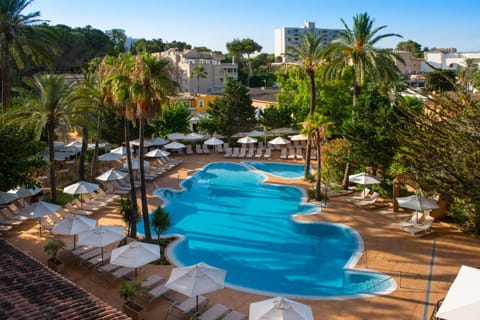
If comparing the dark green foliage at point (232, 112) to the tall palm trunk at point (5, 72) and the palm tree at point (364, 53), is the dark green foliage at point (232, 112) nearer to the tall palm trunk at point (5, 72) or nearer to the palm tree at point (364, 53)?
the palm tree at point (364, 53)

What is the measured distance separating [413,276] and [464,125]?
551 cm

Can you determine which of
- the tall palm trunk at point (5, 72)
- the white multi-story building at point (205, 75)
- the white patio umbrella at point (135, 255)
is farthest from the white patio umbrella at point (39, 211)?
the white multi-story building at point (205, 75)

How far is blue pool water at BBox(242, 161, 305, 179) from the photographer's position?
1241 inches

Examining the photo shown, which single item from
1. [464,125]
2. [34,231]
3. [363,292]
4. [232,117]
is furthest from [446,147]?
[232,117]

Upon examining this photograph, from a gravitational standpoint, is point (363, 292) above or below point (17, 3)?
below

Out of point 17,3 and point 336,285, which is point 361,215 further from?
point 17,3

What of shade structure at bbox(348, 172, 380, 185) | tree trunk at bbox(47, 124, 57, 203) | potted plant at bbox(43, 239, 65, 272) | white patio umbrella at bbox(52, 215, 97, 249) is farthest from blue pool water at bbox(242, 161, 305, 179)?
potted plant at bbox(43, 239, 65, 272)

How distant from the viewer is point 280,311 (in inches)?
407

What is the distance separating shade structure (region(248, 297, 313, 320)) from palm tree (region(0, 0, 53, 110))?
20.9 m

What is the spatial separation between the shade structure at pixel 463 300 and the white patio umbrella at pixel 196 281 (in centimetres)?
582

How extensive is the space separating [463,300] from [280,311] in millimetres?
4274

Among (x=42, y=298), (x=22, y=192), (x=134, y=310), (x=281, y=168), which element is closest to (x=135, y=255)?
(x=134, y=310)

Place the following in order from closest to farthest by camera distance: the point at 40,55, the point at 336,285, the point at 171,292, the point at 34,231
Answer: the point at 171,292 → the point at 336,285 → the point at 34,231 → the point at 40,55

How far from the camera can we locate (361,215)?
71.6 ft
